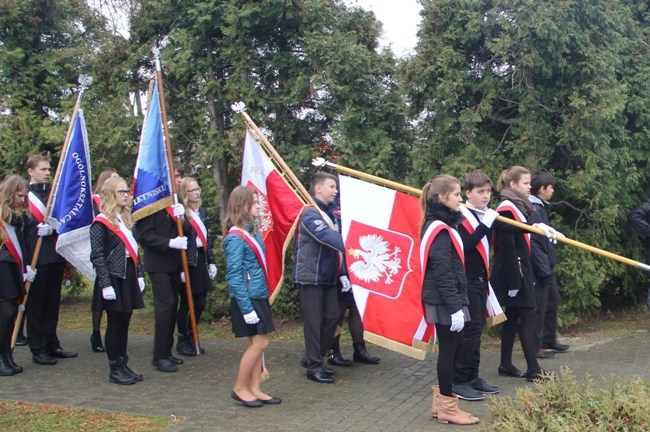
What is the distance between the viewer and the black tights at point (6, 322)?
7.13m

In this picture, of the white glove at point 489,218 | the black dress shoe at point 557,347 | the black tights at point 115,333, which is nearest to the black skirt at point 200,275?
the black tights at point 115,333

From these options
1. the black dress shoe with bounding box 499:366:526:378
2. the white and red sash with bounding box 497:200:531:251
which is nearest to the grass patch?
the black dress shoe with bounding box 499:366:526:378

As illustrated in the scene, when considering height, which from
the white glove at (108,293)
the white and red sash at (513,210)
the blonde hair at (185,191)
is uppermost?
the blonde hair at (185,191)

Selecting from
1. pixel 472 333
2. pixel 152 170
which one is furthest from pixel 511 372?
pixel 152 170

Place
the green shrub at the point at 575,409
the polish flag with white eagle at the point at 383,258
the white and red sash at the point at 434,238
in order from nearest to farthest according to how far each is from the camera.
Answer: the green shrub at the point at 575,409, the white and red sash at the point at 434,238, the polish flag with white eagle at the point at 383,258

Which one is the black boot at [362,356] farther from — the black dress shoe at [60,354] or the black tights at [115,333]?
the black dress shoe at [60,354]

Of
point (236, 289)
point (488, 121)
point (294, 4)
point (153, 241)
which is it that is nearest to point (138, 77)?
point (294, 4)

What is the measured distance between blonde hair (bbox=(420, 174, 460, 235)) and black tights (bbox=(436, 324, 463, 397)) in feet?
2.63

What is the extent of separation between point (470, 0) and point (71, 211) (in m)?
5.10

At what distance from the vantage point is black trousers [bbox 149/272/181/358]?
24.3 ft

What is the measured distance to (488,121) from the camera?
9.18m

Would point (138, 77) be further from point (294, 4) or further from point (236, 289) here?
point (236, 289)

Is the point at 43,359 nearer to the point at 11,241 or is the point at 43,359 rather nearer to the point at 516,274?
the point at 11,241

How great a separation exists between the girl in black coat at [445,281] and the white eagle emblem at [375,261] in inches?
27.9
